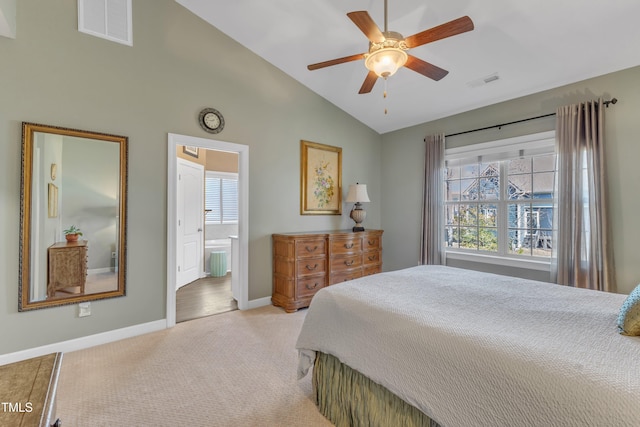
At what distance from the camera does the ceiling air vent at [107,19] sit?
104 inches

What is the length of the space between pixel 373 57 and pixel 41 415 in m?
2.39

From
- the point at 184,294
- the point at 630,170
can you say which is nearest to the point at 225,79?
the point at 184,294

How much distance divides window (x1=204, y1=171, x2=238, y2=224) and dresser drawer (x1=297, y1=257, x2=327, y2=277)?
364 cm

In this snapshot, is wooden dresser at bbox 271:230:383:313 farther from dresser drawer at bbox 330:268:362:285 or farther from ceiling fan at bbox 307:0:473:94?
ceiling fan at bbox 307:0:473:94

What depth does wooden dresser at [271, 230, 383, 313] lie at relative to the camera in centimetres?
359

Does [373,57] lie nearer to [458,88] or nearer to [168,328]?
[458,88]

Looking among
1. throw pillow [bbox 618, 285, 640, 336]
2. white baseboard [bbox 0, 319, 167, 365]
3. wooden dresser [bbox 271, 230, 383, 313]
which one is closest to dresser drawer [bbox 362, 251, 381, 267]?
wooden dresser [bbox 271, 230, 383, 313]

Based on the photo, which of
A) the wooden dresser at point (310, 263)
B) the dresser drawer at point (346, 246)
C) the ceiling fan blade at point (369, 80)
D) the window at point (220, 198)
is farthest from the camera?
the window at point (220, 198)

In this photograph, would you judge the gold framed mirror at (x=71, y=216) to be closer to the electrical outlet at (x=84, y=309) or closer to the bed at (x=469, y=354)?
the electrical outlet at (x=84, y=309)

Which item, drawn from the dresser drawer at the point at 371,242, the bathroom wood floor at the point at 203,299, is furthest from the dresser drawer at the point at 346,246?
the bathroom wood floor at the point at 203,299

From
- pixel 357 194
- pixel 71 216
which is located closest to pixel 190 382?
pixel 71 216

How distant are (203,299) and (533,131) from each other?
489 cm

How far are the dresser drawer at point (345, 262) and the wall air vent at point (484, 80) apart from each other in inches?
104

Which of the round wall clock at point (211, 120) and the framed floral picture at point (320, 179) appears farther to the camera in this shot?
the framed floral picture at point (320, 179)
